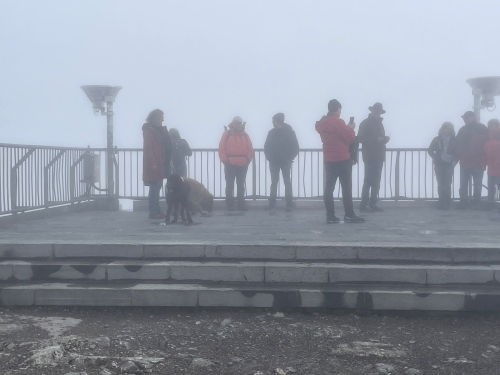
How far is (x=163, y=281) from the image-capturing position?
719cm

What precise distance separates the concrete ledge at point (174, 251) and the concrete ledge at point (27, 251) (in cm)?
110

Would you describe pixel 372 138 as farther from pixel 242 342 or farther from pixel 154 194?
pixel 242 342

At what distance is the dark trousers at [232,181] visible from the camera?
530 inches

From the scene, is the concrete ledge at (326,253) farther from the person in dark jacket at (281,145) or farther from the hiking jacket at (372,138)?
the person in dark jacket at (281,145)

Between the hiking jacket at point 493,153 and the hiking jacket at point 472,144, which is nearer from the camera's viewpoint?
the hiking jacket at point 493,153

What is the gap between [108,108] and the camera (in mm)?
15492

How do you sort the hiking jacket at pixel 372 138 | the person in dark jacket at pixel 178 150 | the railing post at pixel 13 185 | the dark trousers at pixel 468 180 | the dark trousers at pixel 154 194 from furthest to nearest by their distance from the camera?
the dark trousers at pixel 468 180 < the person in dark jacket at pixel 178 150 < the hiking jacket at pixel 372 138 < the dark trousers at pixel 154 194 < the railing post at pixel 13 185

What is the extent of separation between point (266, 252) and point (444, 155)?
7.25 m

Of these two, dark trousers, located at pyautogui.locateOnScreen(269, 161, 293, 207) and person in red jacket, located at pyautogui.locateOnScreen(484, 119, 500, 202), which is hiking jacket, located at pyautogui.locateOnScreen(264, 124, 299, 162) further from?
person in red jacket, located at pyautogui.locateOnScreen(484, 119, 500, 202)

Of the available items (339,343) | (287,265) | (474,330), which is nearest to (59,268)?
(287,265)

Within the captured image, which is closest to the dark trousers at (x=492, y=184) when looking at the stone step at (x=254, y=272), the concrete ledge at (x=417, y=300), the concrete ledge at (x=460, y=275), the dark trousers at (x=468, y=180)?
the dark trousers at (x=468, y=180)

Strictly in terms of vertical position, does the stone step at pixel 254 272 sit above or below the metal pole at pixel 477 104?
below

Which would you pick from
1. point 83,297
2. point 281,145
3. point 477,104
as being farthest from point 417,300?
point 477,104

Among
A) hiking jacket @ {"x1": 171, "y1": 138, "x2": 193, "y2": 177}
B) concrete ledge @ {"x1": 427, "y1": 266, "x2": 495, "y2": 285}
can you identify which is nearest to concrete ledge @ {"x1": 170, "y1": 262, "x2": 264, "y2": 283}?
concrete ledge @ {"x1": 427, "y1": 266, "x2": 495, "y2": 285}
